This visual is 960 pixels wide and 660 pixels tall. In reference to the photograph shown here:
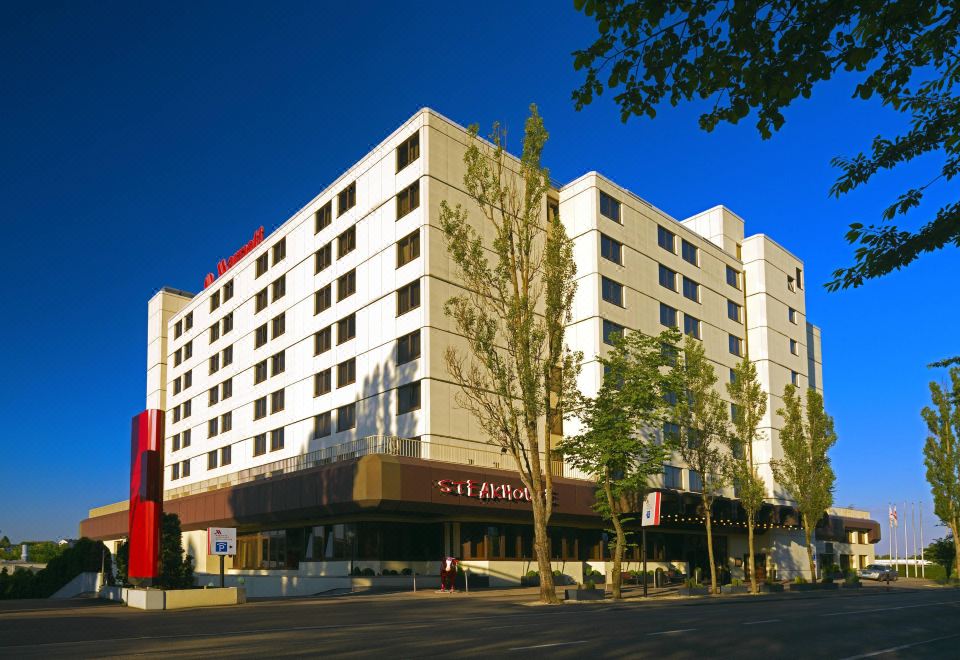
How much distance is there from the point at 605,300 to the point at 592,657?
126ft

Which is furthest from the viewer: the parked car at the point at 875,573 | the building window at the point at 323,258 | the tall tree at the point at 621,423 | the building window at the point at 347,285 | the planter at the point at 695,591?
the parked car at the point at 875,573

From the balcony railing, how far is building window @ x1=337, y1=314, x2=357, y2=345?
6.27 m

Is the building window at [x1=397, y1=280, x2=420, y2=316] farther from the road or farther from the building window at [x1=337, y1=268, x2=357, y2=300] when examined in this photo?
the road

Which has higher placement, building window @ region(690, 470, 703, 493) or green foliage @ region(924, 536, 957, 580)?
building window @ region(690, 470, 703, 493)

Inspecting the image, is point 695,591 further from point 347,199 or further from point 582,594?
point 347,199

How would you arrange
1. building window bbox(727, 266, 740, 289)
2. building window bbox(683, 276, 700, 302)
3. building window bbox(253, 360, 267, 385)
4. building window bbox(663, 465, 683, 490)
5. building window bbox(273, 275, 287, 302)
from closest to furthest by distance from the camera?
building window bbox(663, 465, 683, 490), building window bbox(273, 275, 287, 302), building window bbox(253, 360, 267, 385), building window bbox(683, 276, 700, 302), building window bbox(727, 266, 740, 289)

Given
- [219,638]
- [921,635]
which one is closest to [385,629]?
[219,638]

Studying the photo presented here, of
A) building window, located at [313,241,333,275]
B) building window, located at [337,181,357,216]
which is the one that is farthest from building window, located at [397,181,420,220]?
building window, located at [313,241,333,275]

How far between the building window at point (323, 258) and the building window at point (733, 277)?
30.4 metres

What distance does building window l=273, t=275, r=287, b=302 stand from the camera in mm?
57875

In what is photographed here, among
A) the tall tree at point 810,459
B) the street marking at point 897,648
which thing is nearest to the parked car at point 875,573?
the tall tree at point 810,459

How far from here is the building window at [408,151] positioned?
1800 inches

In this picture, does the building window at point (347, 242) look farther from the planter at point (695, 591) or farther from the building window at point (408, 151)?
the planter at point (695, 591)

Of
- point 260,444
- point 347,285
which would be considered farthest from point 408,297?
point 260,444
